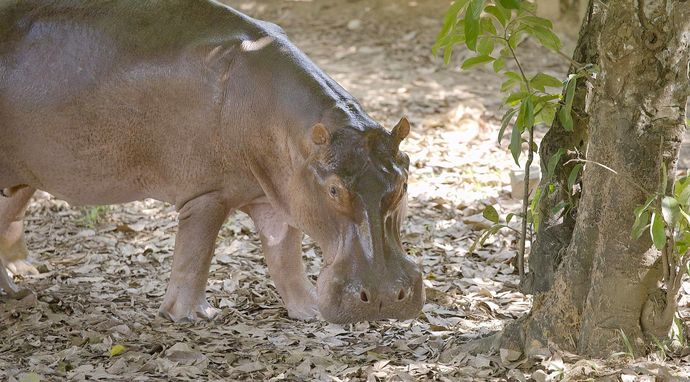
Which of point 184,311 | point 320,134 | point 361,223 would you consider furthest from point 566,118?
point 184,311

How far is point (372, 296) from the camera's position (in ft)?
13.6

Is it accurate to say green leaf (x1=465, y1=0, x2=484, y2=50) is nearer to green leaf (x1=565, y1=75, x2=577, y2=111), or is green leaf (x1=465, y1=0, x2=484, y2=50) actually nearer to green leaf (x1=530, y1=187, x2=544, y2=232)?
green leaf (x1=565, y1=75, x2=577, y2=111)

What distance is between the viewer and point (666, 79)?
3.73 metres

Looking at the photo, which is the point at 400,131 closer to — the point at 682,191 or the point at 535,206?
the point at 535,206

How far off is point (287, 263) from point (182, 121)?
923mm

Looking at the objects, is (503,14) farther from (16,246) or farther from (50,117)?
(16,246)

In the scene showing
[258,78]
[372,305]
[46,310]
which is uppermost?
[258,78]

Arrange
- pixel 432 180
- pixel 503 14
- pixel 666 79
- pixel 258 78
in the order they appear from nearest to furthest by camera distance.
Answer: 1. pixel 666 79
2. pixel 503 14
3. pixel 258 78
4. pixel 432 180

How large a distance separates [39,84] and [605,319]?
3.09m

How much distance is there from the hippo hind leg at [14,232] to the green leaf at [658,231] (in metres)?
3.85

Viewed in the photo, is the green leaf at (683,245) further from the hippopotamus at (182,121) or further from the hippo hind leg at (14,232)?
the hippo hind leg at (14,232)

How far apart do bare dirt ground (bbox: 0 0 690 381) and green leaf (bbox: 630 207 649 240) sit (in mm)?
537

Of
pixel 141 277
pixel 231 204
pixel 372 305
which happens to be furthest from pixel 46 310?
pixel 372 305

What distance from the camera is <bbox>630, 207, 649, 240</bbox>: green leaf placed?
3.63 m
